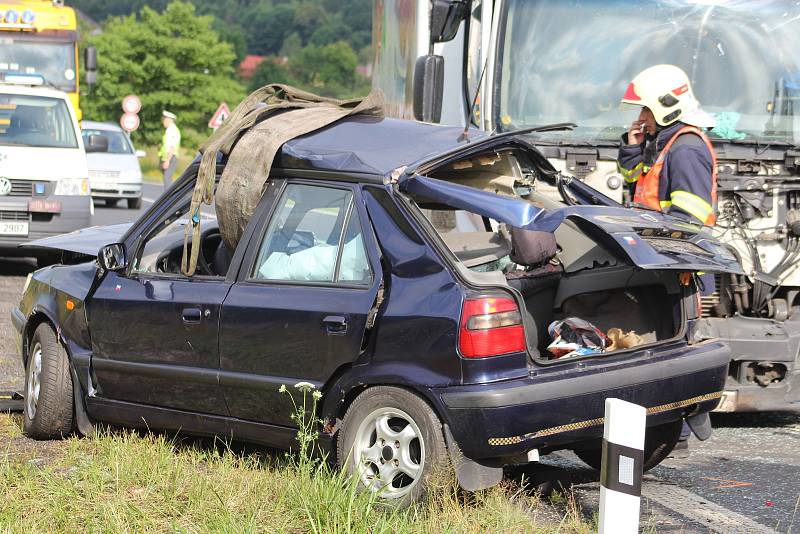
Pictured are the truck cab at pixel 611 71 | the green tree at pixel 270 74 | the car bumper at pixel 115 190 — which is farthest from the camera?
the green tree at pixel 270 74

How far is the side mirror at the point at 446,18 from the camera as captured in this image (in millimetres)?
8305

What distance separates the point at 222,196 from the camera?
5.74 m

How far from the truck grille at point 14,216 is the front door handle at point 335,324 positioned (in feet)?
30.5

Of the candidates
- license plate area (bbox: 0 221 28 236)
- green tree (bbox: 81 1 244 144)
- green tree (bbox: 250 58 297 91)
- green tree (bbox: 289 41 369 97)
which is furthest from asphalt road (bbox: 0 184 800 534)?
green tree (bbox: 250 58 297 91)

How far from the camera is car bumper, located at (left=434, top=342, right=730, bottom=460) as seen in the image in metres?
4.66

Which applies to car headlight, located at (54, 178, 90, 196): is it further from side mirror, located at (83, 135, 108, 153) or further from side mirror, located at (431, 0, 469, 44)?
side mirror, located at (431, 0, 469, 44)

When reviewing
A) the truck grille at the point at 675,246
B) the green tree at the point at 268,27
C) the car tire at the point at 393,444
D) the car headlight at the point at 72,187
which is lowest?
the car tire at the point at 393,444

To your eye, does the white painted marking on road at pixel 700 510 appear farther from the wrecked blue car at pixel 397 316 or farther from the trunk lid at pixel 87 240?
the trunk lid at pixel 87 240

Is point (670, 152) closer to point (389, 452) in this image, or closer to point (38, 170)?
point (389, 452)

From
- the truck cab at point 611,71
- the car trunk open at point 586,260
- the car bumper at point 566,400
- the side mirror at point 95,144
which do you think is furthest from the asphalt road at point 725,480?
the side mirror at point 95,144

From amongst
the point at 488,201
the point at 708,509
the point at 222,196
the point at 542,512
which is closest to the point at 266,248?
the point at 222,196

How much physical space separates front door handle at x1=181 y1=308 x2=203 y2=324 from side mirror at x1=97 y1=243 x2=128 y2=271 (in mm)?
677

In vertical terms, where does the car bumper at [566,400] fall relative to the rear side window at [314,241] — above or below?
below

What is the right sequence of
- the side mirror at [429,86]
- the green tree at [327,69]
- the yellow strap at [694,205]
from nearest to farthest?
the yellow strap at [694,205] < the side mirror at [429,86] < the green tree at [327,69]
